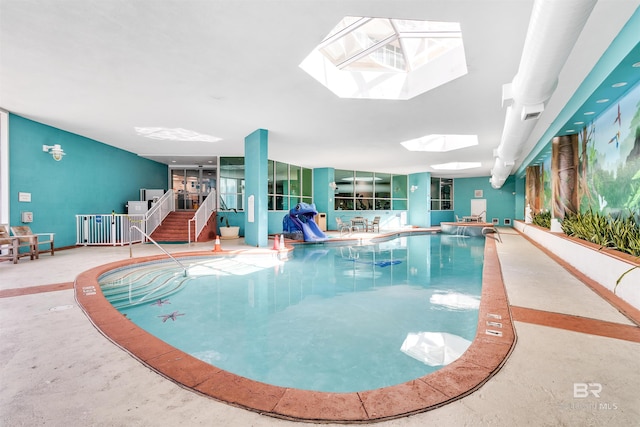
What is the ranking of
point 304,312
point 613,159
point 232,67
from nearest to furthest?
point 304,312 → point 232,67 → point 613,159

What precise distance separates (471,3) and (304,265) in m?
5.74

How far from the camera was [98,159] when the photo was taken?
9742 mm

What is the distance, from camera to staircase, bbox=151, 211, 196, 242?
33.9 feet

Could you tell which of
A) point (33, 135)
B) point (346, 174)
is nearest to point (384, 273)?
point (33, 135)

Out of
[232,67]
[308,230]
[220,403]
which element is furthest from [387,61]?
[308,230]

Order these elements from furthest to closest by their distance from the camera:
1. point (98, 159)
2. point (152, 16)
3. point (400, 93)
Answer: point (98, 159) < point (400, 93) < point (152, 16)

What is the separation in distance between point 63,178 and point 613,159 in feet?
41.7

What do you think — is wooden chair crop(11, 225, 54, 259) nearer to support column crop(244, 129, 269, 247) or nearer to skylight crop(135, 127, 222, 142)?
skylight crop(135, 127, 222, 142)

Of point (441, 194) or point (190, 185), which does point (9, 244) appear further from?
point (441, 194)

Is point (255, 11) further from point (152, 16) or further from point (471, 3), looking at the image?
point (471, 3)

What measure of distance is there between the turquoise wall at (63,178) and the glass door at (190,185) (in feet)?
11.0

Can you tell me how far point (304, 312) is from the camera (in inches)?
158

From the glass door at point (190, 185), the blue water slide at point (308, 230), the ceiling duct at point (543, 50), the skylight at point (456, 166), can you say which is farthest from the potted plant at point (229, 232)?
the skylight at point (456, 166)

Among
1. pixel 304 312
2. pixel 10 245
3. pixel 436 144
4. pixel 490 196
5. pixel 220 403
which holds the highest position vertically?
pixel 436 144
